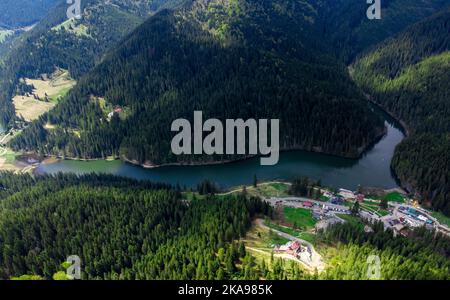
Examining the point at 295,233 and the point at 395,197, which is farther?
the point at 395,197

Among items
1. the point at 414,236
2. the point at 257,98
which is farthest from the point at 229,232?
the point at 257,98

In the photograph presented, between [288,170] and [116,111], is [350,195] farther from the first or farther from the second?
[116,111]

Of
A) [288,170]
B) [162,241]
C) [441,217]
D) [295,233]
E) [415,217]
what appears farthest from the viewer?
[288,170]

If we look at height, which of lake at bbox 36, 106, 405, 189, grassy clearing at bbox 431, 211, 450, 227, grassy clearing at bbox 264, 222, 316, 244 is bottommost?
grassy clearing at bbox 264, 222, 316, 244

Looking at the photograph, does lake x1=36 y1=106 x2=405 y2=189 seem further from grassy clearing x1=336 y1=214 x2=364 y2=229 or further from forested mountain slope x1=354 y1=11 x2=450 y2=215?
grassy clearing x1=336 y1=214 x2=364 y2=229

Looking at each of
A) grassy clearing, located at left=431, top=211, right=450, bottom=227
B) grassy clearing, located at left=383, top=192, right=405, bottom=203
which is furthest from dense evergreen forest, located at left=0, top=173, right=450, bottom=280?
grassy clearing, located at left=383, top=192, right=405, bottom=203

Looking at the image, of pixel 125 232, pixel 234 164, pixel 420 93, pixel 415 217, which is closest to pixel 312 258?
pixel 415 217
